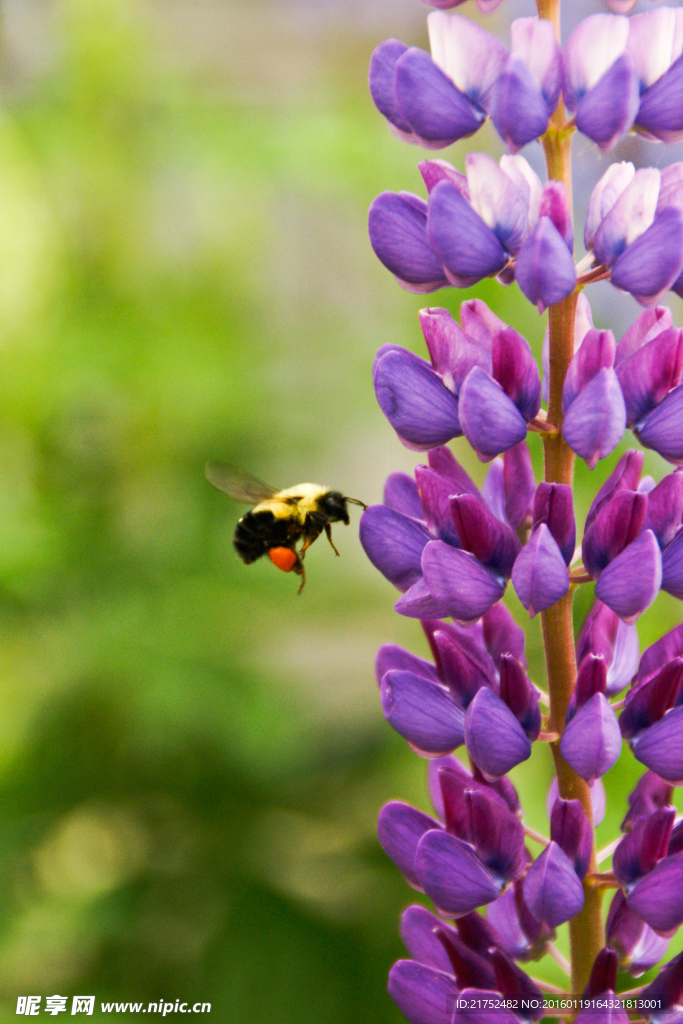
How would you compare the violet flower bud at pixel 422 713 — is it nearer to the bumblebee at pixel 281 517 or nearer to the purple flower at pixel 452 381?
the purple flower at pixel 452 381

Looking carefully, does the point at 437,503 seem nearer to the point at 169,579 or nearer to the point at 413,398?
the point at 413,398

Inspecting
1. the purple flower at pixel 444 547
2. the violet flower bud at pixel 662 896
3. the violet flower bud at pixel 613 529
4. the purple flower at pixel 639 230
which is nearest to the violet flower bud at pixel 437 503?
the purple flower at pixel 444 547

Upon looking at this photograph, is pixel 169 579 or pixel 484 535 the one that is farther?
pixel 169 579

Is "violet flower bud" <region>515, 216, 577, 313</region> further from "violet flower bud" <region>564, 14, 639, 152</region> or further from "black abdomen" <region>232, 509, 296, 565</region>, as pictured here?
"black abdomen" <region>232, 509, 296, 565</region>


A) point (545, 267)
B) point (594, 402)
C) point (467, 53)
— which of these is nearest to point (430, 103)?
point (467, 53)

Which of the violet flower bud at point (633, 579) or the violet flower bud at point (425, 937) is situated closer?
the violet flower bud at point (633, 579)

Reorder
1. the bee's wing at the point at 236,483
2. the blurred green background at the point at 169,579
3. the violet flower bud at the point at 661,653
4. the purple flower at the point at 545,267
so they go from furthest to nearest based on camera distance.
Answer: the blurred green background at the point at 169,579
the bee's wing at the point at 236,483
the violet flower bud at the point at 661,653
the purple flower at the point at 545,267

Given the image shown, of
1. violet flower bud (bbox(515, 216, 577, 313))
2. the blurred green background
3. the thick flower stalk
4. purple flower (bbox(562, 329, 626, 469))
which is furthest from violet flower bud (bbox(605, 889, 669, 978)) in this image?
the blurred green background
